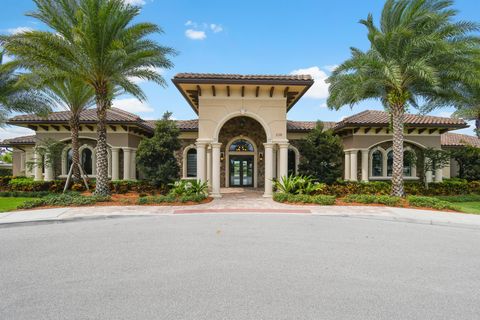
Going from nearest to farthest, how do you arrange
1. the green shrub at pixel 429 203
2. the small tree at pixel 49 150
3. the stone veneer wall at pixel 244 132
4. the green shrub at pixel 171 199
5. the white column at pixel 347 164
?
the green shrub at pixel 429 203 → the green shrub at pixel 171 199 → the small tree at pixel 49 150 → the stone veneer wall at pixel 244 132 → the white column at pixel 347 164

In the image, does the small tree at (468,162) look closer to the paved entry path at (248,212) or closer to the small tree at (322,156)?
the small tree at (322,156)

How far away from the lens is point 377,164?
19562 mm

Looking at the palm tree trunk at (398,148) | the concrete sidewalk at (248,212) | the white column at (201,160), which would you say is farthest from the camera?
the white column at (201,160)

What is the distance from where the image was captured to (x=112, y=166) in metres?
18.5

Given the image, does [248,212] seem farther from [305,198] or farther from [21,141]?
[21,141]

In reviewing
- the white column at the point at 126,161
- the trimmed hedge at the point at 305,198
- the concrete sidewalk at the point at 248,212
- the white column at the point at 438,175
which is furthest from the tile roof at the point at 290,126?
the concrete sidewalk at the point at 248,212

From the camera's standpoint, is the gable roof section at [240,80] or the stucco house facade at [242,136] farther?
the stucco house facade at [242,136]

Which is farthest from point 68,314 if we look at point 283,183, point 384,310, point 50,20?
point 50,20

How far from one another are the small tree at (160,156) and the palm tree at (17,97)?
7.07 m

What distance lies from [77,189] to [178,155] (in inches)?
283

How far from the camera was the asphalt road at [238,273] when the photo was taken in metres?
3.40

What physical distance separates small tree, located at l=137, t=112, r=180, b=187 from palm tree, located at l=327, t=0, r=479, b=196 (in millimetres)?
9563

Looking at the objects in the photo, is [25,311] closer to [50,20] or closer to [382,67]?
[50,20]

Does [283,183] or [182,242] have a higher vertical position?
[283,183]
